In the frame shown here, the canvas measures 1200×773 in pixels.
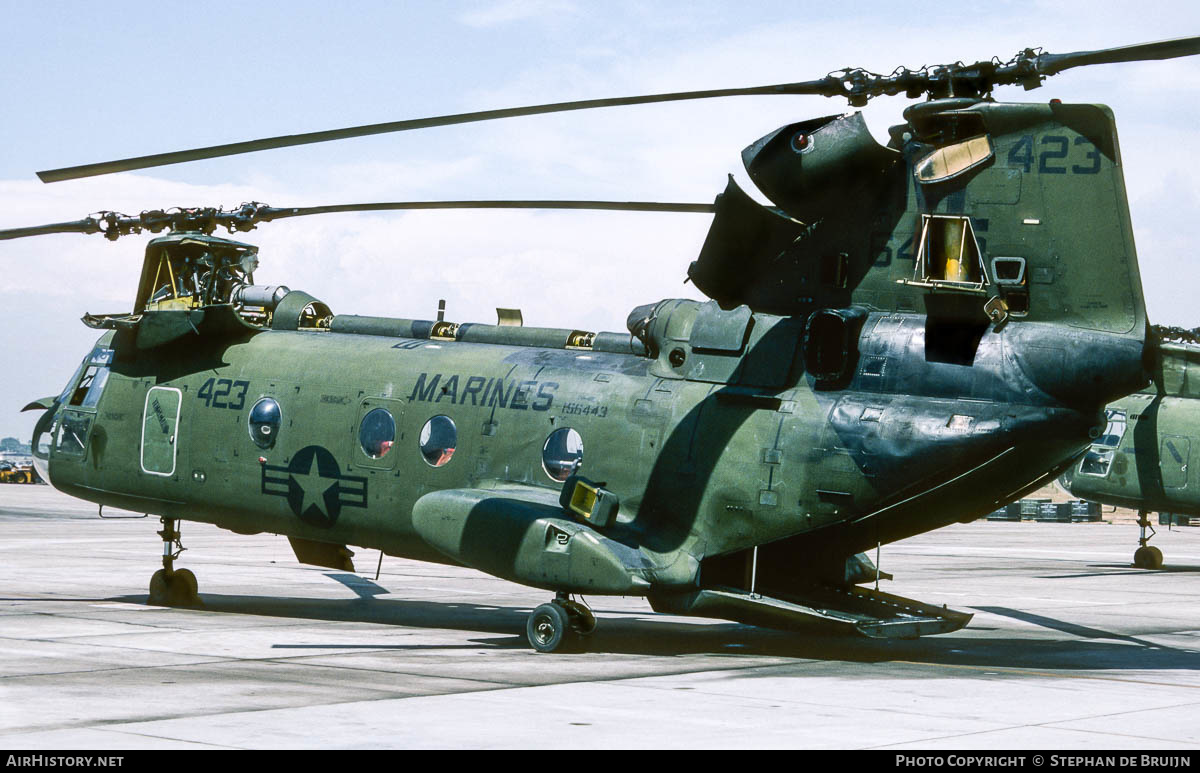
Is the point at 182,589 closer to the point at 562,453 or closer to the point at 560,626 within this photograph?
the point at 562,453

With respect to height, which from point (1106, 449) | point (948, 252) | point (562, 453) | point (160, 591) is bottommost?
point (160, 591)

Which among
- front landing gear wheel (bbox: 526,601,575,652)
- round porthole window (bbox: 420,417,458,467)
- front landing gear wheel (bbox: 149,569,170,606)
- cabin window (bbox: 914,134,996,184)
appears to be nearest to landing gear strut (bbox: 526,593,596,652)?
front landing gear wheel (bbox: 526,601,575,652)

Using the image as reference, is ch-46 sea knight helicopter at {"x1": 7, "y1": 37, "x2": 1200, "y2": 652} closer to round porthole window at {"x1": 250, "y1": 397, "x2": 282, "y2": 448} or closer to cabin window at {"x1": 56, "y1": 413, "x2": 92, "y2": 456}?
round porthole window at {"x1": 250, "y1": 397, "x2": 282, "y2": 448}

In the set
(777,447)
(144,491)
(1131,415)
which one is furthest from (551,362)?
(1131,415)

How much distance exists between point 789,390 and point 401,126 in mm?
4444

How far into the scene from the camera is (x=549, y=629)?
13.9 meters

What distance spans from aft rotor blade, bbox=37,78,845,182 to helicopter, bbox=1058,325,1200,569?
18.2 m

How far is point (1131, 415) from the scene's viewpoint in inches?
1148

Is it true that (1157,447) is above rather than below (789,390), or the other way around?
above

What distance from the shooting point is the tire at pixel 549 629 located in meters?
13.8

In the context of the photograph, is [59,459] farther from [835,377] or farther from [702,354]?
[835,377]

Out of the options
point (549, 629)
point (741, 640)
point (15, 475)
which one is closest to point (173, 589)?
point (549, 629)

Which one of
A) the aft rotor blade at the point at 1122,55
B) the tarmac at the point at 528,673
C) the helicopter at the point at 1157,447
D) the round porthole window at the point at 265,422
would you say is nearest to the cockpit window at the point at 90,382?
the tarmac at the point at 528,673

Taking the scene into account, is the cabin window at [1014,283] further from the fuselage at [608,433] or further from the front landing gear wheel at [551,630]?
the front landing gear wheel at [551,630]
